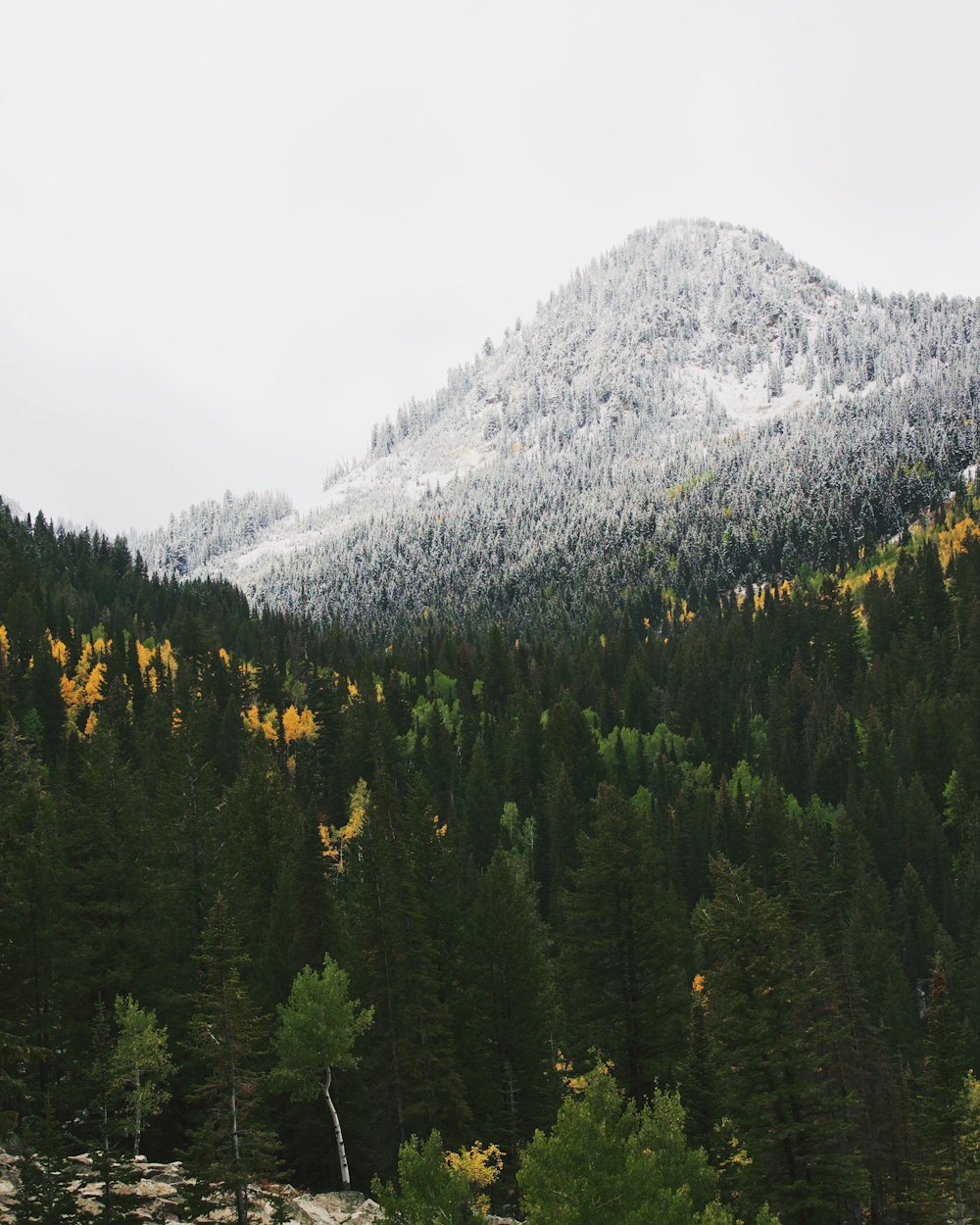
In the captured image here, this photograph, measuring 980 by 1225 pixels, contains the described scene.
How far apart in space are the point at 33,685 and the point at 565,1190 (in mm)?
95502

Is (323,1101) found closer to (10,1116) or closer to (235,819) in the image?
(10,1116)

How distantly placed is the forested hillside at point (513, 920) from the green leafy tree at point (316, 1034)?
3.62 ft

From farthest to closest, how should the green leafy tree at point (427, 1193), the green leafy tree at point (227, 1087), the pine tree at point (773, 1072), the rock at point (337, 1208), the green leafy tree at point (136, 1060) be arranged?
1. the green leafy tree at point (136, 1060)
2. the rock at point (337, 1208)
3. the pine tree at point (773, 1072)
4. the green leafy tree at point (227, 1087)
5. the green leafy tree at point (427, 1193)

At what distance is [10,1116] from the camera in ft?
59.4

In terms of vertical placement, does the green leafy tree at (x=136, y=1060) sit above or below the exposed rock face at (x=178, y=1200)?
above

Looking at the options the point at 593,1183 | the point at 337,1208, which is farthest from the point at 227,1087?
the point at 593,1183

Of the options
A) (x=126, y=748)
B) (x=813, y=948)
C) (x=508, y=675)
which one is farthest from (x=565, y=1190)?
(x=508, y=675)

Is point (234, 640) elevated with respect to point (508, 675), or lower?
elevated

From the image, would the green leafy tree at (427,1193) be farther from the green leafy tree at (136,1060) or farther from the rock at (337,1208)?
the green leafy tree at (136,1060)

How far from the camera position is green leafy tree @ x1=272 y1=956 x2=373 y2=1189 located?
3312 cm

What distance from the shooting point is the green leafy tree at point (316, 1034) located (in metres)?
33.1

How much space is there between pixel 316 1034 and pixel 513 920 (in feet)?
29.2

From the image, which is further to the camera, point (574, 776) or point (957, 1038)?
point (574, 776)

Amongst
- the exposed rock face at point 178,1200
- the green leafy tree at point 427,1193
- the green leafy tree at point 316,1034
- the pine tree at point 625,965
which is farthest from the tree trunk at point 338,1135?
the green leafy tree at point 427,1193
